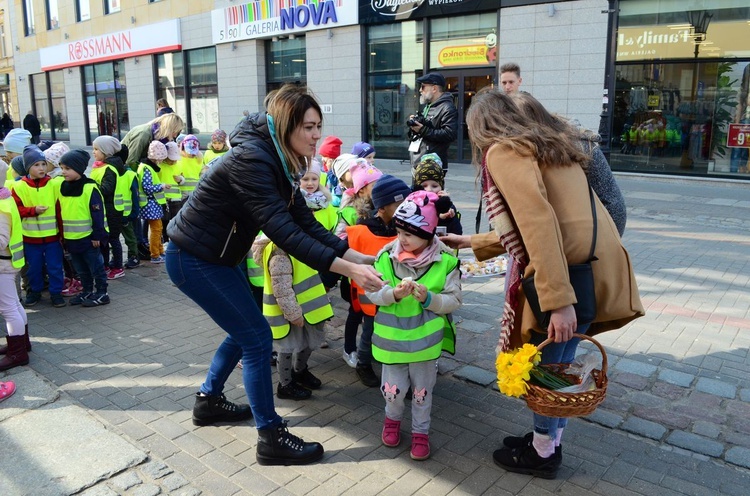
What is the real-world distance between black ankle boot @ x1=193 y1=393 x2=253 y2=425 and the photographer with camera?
355cm

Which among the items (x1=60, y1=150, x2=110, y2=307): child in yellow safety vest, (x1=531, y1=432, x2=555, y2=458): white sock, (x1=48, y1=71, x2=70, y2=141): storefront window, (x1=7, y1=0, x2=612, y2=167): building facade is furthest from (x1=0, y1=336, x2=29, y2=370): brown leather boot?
(x1=48, y1=71, x2=70, y2=141): storefront window

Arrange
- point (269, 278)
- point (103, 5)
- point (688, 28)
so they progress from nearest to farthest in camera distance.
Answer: point (269, 278) → point (688, 28) → point (103, 5)

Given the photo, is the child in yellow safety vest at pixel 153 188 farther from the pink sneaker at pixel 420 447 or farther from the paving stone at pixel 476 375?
the pink sneaker at pixel 420 447

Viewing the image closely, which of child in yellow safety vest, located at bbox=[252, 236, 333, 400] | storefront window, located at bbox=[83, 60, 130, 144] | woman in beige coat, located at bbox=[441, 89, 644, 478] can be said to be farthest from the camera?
storefront window, located at bbox=[83, 60, 130, 144]

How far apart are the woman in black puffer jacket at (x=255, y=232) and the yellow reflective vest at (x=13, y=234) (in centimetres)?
223

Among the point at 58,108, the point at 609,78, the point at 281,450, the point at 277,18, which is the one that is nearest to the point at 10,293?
the point at 281,450

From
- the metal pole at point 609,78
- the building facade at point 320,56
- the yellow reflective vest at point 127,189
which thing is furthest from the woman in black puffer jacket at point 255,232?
the building facade at point 320,56

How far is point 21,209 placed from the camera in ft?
18.5

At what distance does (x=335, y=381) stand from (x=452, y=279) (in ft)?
A: 4.68

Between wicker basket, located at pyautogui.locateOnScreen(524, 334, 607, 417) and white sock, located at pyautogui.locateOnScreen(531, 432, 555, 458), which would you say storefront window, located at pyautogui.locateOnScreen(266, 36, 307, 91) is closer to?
white sock, located at pyautogui.locateOnScreen(531, 432, 555, 458)

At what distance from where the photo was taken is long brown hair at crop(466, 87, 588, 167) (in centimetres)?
266

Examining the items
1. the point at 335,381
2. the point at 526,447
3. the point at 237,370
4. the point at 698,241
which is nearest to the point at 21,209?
the point at 237,370

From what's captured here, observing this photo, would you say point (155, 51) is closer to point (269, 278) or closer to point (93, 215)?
point (93, 215)

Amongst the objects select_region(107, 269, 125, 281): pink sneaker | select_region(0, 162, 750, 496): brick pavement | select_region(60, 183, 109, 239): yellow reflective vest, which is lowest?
select_region(0, 162, 750, 496): brick pavement
